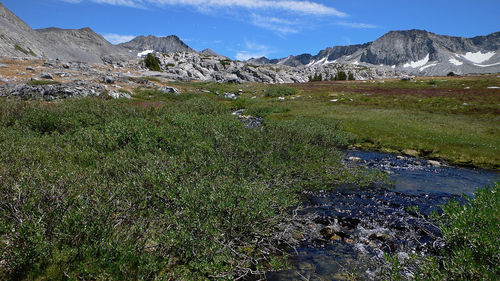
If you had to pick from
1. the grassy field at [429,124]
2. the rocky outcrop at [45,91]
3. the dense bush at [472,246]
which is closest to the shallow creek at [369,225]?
the dense bush at [472,246]

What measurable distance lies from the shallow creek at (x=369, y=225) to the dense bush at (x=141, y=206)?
1296 mm

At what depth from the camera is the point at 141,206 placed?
31.7 feet

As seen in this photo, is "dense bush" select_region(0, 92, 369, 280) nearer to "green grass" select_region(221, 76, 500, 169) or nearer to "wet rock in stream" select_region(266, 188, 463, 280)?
"wet rock in stream" select_region(266, 188, 463, 280)

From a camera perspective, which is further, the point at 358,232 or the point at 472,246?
the point at 358,232

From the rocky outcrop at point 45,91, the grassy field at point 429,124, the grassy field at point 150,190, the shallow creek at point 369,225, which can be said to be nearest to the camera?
the grassy field at point 150,190

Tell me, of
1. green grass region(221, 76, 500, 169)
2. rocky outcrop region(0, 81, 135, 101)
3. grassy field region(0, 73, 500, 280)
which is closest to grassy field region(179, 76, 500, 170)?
green grass region(221, 76, 500, 169)

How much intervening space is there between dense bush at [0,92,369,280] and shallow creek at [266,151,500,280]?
1296 mm

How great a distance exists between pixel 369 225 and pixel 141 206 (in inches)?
416

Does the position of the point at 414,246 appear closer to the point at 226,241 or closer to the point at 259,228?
the point at 259,228

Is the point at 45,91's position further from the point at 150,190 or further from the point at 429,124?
the point at 429,124

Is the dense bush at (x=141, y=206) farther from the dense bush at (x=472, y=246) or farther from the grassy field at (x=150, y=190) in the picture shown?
the dense bush at (x=472, y=246)

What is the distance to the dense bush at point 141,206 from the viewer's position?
6.89 m

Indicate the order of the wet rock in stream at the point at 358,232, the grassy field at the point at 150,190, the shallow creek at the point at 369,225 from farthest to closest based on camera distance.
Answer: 1. the shallow creek at the point at 369,225
2. the wet rock in stream at the point at 358,232
3. the grassy field at the point at 150,190

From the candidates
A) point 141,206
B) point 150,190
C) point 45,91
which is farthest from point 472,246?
point 45,91
